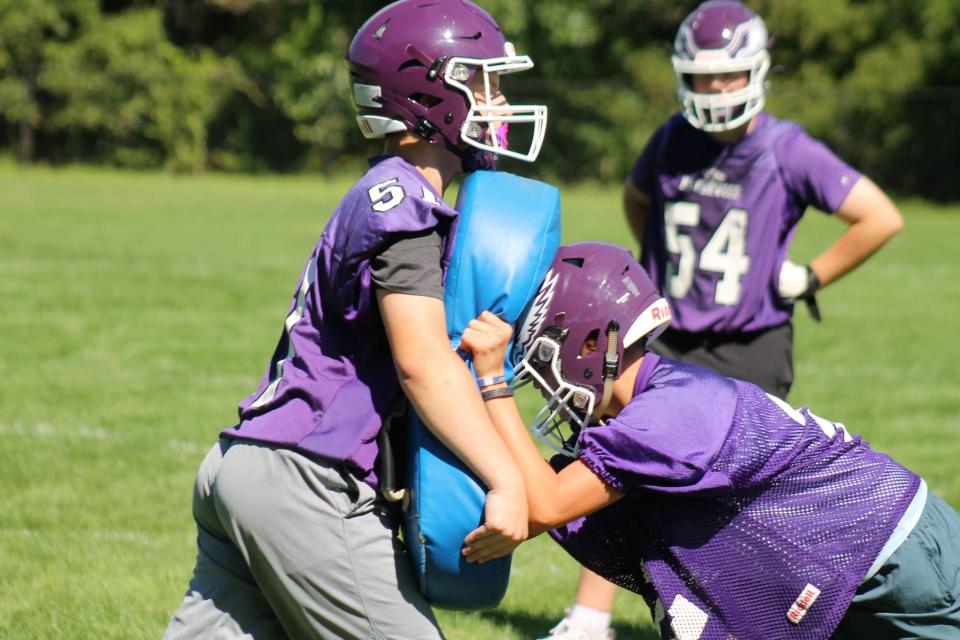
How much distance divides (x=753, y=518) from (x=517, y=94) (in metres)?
26.9

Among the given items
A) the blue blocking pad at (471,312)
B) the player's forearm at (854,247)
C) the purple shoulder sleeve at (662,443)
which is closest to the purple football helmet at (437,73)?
the blue blocking pad at (471,312)

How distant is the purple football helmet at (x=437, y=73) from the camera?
305 cm

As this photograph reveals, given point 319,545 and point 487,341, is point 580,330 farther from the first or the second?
point 319,545

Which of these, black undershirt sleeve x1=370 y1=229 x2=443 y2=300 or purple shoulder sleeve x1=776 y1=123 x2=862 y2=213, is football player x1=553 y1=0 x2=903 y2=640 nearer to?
purple shoulder sleeve x1=776 y1=123 x2=862 y2=213

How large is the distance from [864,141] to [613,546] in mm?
26421

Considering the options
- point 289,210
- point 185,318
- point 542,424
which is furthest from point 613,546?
point 289,210

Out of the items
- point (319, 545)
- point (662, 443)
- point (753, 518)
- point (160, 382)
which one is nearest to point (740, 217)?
point (753, 518)

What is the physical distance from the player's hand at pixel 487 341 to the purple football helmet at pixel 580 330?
6.6 inches

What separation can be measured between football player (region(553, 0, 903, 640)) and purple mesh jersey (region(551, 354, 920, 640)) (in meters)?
1.97

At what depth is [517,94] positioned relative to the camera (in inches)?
1161

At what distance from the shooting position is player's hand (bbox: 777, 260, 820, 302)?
5.30 m

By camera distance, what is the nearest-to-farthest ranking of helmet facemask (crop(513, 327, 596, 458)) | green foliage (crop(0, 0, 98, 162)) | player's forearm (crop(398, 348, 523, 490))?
player's forearm (crop(398, 348, 523, 490)) < helmet facemask (crop(513, 327, 596, 458)) < green foliage (crop(0, 0, 98, 162))

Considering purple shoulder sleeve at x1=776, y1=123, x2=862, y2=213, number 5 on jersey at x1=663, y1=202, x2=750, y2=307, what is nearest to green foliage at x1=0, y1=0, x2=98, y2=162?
number 5 on jersey at x1=663, y1=202, x2=750, y2=307

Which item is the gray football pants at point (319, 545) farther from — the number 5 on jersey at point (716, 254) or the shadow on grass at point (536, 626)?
the number 5 on jersey at point (716, 254)
